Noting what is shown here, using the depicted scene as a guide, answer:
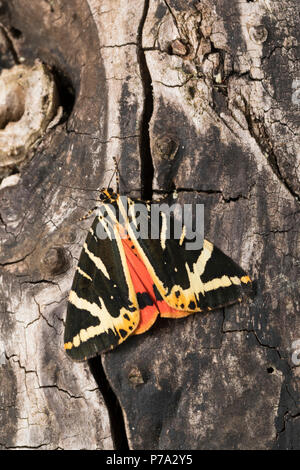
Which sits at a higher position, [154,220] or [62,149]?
[62,149]

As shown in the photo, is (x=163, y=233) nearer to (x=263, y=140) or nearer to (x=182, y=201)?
(x=182, y=201)

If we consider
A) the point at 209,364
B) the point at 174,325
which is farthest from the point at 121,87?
the point at 209,364

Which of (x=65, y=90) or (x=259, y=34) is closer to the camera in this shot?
(x=259, y=34)

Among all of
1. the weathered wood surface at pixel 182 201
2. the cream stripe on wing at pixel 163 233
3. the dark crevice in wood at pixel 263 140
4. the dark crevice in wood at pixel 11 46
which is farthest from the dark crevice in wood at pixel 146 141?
the dark crevice in wood at pixel 11 46

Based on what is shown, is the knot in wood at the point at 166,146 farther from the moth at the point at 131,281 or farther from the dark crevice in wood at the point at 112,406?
the dark crevice in wood at the point at 112,406

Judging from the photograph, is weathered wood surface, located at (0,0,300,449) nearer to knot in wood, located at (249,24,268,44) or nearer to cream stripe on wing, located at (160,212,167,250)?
knot in wood, located at (249,24,268,44)
